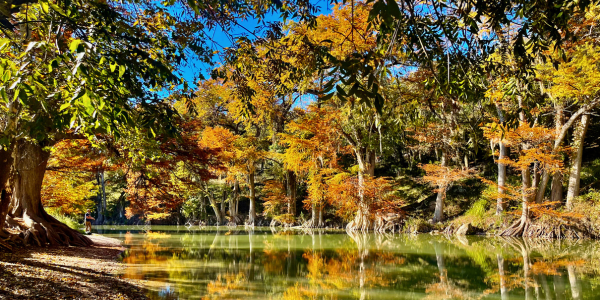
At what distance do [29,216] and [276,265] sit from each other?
507cm

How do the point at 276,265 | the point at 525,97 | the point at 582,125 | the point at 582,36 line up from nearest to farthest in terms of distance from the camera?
the point at 525,97 → the point at 276,265 → the point at 582,36 → the point at 582,125

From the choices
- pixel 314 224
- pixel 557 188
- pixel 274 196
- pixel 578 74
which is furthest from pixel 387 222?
pixel 578 74

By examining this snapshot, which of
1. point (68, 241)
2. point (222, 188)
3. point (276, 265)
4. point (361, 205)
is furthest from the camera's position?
point (222, 188)

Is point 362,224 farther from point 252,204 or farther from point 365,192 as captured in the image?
point 252,204

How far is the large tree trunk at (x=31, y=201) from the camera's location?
7254 mm

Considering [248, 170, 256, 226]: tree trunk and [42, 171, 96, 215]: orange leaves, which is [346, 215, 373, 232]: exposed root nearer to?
[248, 170, 256, 226]: tree trunk

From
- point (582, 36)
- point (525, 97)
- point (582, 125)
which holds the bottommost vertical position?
point (525, 97)

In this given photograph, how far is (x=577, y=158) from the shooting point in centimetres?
1172

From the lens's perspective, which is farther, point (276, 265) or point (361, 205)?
point (361, 205)

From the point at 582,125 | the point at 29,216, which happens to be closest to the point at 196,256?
the point at 29,216

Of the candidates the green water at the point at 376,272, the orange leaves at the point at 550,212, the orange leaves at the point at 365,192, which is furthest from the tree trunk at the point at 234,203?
the orange leaves at the point at 550,212

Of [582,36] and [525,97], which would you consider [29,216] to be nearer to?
[525,97]

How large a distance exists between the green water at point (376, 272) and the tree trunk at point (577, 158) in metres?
2.39

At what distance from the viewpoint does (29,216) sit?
7.61m
